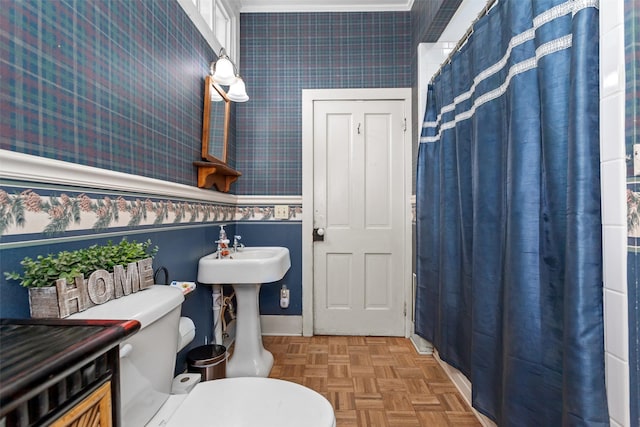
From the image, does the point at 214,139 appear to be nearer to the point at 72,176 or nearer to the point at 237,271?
the point at 237,271

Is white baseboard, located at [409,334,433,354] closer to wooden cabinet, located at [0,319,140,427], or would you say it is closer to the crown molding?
the crown molding

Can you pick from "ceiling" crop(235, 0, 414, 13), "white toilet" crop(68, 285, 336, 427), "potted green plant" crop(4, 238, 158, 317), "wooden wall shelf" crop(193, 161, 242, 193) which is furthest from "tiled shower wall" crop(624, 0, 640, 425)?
"ceiling" crop(235, 0, 414, 13)

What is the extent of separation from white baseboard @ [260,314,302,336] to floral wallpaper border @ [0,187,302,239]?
3.97 ft

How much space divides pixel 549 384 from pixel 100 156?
1603 millimetres

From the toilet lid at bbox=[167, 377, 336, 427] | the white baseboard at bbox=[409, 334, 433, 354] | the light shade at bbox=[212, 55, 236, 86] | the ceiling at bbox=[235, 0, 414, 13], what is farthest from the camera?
the ceiling at bbox=[235, 0, 414, 13]

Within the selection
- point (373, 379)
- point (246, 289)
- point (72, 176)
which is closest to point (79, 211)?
point (72, 176)

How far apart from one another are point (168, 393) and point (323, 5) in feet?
9.04

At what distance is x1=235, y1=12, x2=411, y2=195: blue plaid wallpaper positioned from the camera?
263cm

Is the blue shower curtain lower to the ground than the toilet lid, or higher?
higher

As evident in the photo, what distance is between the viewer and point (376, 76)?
264 cm

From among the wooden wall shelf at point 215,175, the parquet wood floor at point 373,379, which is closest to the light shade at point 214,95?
the wooden wall shelf at point 215,175

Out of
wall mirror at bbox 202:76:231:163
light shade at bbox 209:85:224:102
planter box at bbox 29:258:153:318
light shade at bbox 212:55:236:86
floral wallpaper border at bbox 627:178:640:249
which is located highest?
light shade at bbox 212:55:236:86

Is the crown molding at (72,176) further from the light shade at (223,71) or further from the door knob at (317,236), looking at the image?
the door knob at (317,236)

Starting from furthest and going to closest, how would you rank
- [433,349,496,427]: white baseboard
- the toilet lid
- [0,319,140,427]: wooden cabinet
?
[433,349,496,427]: white baseboard, the toilet lid, [0,319,140,427]: wooden cabinet
